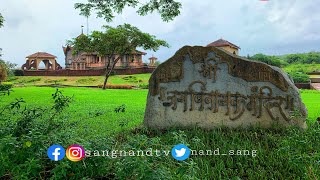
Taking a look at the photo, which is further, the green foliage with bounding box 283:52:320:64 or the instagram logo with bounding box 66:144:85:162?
the green foliage with bounding box 283:52:320:64

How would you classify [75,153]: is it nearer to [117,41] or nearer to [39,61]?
[117,41]

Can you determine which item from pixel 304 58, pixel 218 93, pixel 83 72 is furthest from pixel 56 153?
pixel 304 58

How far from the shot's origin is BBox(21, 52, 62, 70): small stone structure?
5041 cm

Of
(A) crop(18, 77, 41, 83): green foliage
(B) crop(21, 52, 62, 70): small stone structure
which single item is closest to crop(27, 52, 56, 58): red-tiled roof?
(B) crop(21, 52, 62, 70): small stone structure

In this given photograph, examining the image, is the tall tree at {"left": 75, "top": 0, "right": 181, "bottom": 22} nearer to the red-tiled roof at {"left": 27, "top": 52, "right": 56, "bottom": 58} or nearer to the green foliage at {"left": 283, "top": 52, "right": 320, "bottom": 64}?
the red-tiled roof at {"left": 27, "top": 52, "right": 56, "bottom": 58}

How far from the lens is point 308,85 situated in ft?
89.1

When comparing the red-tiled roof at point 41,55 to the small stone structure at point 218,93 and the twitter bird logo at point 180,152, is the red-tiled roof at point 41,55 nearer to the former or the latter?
the small stone structure at point 218,93

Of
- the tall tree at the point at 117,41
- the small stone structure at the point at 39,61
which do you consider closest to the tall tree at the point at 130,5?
the tall tree at the point at 117,41

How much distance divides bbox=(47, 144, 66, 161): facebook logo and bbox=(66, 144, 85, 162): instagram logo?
43 millimetres

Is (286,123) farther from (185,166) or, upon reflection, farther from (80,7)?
(80,7)

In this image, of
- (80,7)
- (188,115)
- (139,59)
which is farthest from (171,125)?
(139,59)

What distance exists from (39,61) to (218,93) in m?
48.1

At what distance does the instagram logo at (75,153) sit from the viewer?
2.62 m

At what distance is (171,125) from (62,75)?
124 feet
